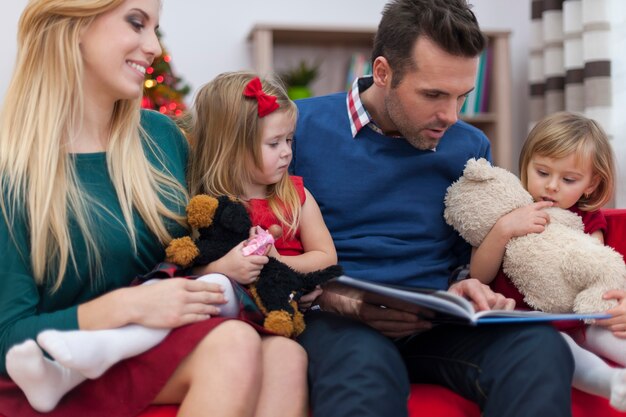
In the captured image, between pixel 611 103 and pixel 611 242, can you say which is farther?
pixel 611 103

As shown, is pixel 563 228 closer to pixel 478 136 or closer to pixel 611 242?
pixel 611 242

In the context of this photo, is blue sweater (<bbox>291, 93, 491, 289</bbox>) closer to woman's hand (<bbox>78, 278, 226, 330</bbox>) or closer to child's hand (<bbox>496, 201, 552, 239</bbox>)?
child's hand (<bbox>496, 201, 552, 239</bbox>)

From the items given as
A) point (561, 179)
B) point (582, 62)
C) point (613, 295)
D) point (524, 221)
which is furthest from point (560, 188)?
point (582, 62)

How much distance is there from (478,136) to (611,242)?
0.39m

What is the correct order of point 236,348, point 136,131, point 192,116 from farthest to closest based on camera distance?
point 192,116 < point 136,131 < point 236,348

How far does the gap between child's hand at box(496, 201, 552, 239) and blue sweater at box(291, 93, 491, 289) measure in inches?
6.0

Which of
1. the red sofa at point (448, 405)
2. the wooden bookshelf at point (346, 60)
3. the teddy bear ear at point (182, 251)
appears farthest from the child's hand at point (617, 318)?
the wooden bookshelf at point (346, 60)

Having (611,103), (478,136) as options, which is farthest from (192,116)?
(611,103)

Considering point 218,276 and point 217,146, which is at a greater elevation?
point 217,146

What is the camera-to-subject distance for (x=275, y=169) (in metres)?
1.59

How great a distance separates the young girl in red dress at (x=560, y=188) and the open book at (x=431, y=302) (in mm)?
329

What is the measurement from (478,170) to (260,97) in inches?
19.8

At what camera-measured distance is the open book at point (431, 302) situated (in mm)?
1224

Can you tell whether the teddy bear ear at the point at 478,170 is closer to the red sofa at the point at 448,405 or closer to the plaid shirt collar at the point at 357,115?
the plaid shirt collar at the point at 357,115
